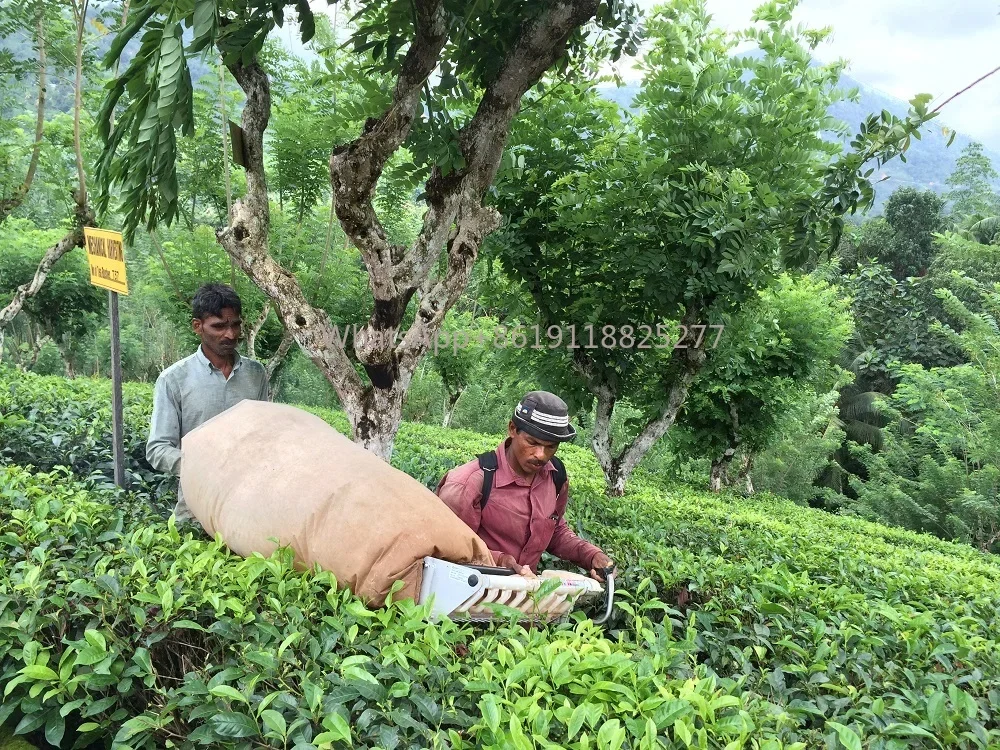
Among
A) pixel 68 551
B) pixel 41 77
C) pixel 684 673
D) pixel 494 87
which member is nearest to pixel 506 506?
pixel 684 673

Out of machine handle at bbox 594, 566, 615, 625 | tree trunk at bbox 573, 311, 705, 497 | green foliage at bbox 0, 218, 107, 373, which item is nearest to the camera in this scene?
machine handle at bbox 594, 566, 615, 625

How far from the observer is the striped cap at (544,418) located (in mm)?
2582

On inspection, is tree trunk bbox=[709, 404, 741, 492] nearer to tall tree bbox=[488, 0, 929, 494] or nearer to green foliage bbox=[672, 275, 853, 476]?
green foliage bbox=[672, 275, 853, 476]

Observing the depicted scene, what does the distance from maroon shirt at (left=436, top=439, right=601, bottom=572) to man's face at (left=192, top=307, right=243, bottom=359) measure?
4.39ft

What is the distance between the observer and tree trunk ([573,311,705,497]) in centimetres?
638

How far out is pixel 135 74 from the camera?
7.91 ft

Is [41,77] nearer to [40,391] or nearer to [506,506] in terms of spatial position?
[40,391]

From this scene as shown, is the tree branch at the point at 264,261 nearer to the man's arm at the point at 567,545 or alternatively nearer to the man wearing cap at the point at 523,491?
the man wearing cap at the point at 523,491

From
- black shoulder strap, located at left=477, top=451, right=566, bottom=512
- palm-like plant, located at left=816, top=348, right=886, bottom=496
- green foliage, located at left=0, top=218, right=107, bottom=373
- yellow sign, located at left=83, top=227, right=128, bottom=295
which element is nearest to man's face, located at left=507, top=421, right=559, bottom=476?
black shoulder strap, located at left=477, top=451, right=566, bottom=512

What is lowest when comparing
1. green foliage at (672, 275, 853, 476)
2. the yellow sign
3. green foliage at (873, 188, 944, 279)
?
green foliage at (672, 275, 853, 476)

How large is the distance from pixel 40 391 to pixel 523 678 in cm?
662

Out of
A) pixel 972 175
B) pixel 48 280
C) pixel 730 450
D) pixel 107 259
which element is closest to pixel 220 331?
A: pixel 107 259

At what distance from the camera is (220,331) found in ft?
10.6

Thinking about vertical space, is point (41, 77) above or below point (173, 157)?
above
